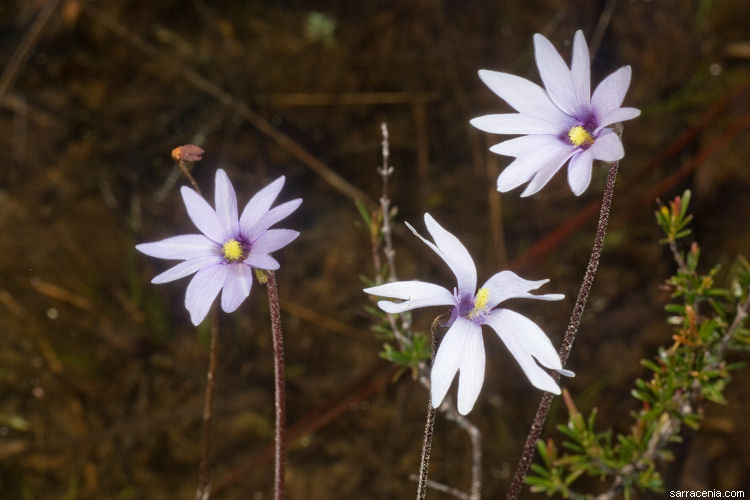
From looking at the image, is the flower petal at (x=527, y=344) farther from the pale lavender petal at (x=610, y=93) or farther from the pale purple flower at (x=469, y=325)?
the pale lavender petal at (x=610, y=93)

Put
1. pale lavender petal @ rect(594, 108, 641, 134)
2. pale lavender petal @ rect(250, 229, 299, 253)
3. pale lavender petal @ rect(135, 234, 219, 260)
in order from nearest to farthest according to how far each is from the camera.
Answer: pale lavender petal @ rect(594, 108, 641, 134) → pale lavender petal @ rect(250, 229, 299, 253) → pale lavender petal @ rect(135, 234, 219, 260)

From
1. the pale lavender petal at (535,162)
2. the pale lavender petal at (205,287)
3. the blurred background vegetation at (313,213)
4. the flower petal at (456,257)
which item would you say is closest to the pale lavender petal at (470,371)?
the flower petal at (456,257)

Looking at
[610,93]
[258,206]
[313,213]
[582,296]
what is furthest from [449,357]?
[313,213]

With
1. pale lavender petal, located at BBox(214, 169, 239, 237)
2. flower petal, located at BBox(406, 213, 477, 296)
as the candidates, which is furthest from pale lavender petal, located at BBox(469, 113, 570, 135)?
pale lavender petal, located at BBox(214, 169, 239, 237)

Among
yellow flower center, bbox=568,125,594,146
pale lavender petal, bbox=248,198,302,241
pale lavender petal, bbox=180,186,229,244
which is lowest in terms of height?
pale lavender petal, bbox=248,198,302,241

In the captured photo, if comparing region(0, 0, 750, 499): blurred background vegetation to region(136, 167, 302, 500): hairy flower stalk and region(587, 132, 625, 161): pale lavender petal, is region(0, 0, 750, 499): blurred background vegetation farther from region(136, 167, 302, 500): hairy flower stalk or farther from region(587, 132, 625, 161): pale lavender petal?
region(587, 132, 625, 161): pale lavender petal

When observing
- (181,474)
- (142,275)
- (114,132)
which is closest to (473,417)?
(181,474)

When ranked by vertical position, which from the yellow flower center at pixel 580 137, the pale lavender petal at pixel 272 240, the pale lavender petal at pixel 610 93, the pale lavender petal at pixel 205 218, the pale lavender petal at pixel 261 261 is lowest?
the pale lavender petal at pixel 261 261
